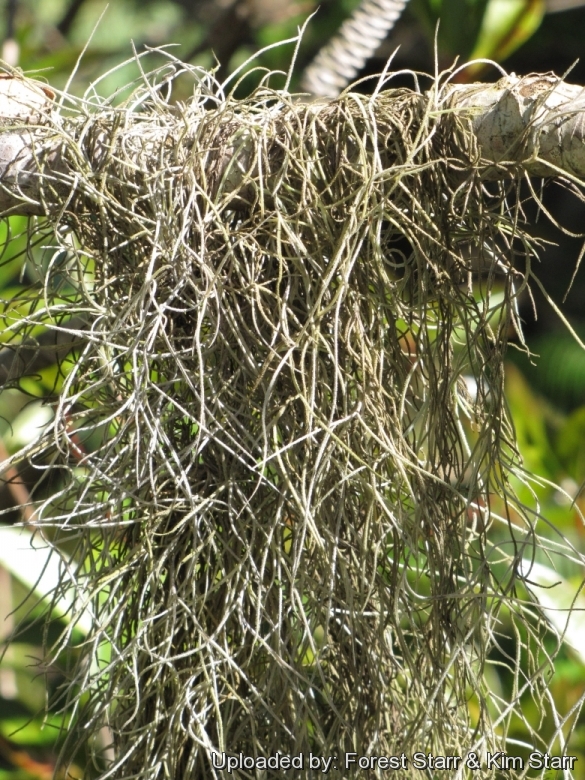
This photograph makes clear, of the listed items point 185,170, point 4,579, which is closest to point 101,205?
point 185,170

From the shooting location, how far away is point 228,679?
59 cm

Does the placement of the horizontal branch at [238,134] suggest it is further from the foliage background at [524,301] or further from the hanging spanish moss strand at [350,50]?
the hanging spanish moss strand at [350,50]

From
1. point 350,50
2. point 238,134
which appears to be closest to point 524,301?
point 350,50

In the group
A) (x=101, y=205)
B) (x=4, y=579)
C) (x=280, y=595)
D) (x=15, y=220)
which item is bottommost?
(x=4, y=579)

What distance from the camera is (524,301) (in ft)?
10.1

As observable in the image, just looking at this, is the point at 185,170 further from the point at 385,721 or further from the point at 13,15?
the point at 13,15

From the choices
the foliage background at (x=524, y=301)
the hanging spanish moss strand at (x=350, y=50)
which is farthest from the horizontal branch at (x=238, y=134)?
the hanging spanish moss strand at (x=350, y=50)

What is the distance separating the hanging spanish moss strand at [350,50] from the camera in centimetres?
146

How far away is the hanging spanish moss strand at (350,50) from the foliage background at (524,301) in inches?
15.1

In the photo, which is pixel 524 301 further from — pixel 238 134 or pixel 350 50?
pixel 238 134

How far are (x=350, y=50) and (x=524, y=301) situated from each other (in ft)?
5.67

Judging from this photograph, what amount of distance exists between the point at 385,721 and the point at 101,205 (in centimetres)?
42

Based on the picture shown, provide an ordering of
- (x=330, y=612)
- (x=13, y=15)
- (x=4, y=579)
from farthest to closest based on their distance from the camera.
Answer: (x=4, y=579) → (x=13, y=15) → (x=330, y=612)

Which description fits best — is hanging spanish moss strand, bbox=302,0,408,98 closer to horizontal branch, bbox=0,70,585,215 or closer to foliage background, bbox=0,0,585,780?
foliage background, bbox=0,0,585,780
